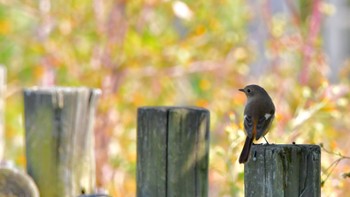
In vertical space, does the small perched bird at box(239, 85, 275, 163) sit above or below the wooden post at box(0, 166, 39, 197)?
above

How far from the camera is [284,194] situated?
2.60 metres

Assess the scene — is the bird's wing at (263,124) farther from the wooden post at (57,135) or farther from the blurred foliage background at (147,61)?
the blurred foliage background at (147,61)

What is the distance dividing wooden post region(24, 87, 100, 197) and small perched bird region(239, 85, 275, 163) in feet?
2.27

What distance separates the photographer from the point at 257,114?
11.8 ft

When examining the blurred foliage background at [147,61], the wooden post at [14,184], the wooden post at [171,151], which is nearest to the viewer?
the wooden post at [171,151]

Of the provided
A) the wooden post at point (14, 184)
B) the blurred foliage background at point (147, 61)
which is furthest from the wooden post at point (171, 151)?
the blurred foliage background at point (147, 61)

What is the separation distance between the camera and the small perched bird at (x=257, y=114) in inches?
137

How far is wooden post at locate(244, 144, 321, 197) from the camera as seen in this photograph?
2.60 m

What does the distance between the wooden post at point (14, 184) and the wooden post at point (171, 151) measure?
1.55 ft

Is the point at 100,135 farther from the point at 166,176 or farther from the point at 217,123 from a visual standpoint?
the point at 166,176

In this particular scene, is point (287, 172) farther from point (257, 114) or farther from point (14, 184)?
point (14, 184)

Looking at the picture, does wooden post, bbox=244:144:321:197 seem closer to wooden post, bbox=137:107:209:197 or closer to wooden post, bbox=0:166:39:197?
wooden post, bbox=137:107:209:197

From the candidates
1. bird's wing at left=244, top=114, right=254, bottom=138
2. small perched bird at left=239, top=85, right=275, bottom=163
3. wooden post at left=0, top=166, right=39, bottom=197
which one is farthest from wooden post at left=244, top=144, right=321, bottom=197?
wooden post at left=0, top=166, right=39, bottom=197

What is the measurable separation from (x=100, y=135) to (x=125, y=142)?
0.53 m
